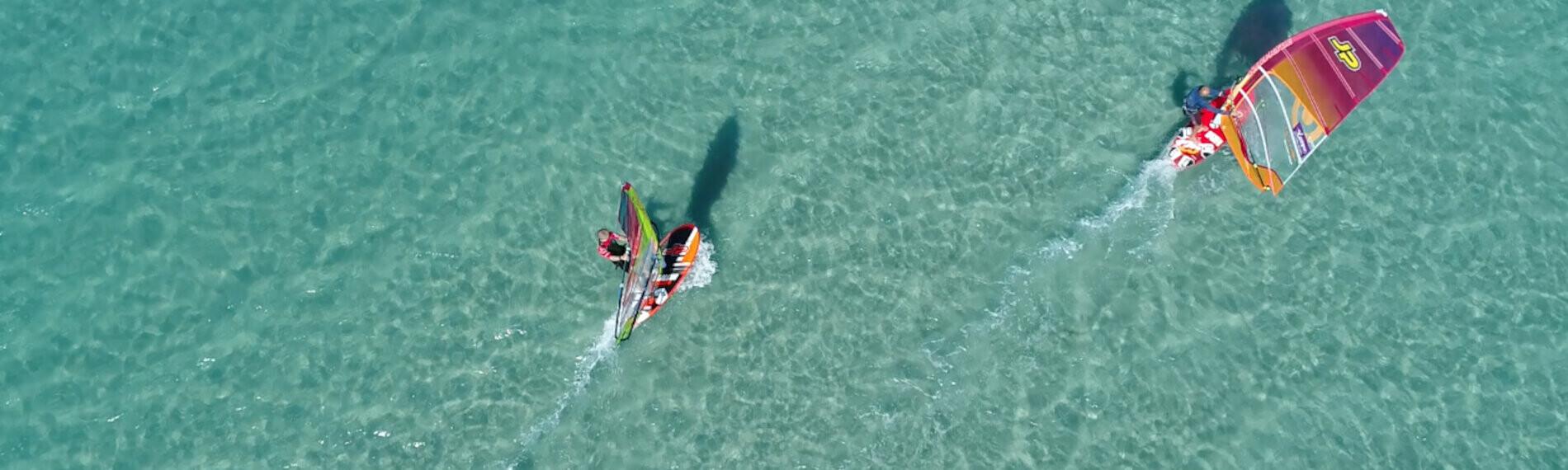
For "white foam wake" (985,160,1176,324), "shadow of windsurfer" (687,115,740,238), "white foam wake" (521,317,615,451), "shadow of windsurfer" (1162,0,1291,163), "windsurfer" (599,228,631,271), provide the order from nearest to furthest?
"white foam wake" (521,317,615,451)
"windsurfer" (599,228,631,271)
"white foam wake" (985,160,1176,324)
"shadow of windsurfer" (687,115,740,238)
"shadow of windsurfer" (1162,0,1291,163)

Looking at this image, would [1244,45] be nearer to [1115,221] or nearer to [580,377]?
[1115,221]

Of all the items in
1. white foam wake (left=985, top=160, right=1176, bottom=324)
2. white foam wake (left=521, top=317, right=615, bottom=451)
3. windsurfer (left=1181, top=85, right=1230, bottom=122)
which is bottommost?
white foam wake (left=521, top=317, right=615, bottom=451)

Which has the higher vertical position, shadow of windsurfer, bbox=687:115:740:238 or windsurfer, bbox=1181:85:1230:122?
windsurfer, bbox=1181:85:1230:122

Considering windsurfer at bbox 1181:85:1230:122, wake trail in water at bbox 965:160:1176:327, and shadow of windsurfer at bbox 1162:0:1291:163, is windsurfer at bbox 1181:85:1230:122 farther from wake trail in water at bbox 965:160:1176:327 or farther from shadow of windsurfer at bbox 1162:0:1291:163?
wake trail in water at bbox 965:160:1176:327

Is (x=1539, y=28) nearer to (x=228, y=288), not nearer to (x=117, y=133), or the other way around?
(x=228, y=288)

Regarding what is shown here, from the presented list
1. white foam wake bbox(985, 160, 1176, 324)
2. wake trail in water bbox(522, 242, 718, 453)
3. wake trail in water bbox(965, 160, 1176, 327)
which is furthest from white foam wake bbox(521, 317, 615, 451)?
white foam wake bbox(985, 160, 1176, 324)

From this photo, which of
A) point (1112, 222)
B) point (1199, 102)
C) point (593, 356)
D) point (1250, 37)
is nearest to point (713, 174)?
point (593, 356)

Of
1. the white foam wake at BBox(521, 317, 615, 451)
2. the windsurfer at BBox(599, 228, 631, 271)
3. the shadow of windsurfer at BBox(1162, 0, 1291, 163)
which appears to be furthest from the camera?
the shadow of windsurfer at BBox(1162, 0, 1291, 163)

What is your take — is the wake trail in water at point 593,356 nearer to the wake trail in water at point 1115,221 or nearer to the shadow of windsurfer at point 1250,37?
the wake trail in water at point 1115,221
